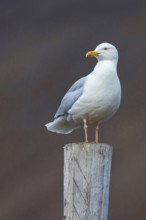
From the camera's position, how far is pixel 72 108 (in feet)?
7.32

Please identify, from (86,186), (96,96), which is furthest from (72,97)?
(86,186)

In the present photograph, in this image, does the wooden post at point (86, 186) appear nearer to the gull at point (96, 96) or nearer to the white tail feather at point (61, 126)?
the gull at point (96, 96)

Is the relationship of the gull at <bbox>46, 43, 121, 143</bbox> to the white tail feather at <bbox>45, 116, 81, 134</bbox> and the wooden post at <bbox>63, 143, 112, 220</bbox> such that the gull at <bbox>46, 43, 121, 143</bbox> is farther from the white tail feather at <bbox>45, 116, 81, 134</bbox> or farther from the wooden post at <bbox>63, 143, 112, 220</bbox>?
the wooden post at <bbox>63, 143, 112, 220</bbox>

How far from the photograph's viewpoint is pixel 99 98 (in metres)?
2.10

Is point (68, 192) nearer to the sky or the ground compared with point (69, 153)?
nearer to the ground

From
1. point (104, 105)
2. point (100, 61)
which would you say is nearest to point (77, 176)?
point (104, 105)

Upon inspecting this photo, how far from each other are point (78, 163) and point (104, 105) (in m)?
0.54

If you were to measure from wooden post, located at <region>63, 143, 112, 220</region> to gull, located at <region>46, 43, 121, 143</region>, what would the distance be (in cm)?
50

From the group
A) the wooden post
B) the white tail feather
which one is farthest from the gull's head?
the wooden post

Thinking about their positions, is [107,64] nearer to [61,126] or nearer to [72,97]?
[72,97]

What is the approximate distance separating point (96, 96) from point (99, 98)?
2 cm

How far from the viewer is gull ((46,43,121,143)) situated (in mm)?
2113

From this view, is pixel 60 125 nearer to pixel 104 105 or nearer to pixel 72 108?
pixel 72 108

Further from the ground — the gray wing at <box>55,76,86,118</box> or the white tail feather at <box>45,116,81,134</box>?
the gray wing at <box>55,76,86,118</box>
